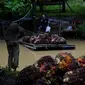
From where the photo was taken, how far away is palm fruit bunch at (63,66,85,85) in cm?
494

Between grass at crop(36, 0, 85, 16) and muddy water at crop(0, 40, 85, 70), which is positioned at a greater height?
muddy water at crop(0, 40, 85, 70)

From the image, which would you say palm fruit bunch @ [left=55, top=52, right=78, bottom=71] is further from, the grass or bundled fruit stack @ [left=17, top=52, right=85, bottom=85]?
the grass

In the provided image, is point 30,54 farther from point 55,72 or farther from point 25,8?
point 55,72

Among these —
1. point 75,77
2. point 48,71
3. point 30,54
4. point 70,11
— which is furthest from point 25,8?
point 75,77

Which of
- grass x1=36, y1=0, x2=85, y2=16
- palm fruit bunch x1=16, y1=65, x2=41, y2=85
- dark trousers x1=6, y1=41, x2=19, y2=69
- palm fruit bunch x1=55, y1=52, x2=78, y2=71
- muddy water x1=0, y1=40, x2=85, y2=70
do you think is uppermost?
palm fruit bunch x1=55, y1=52, x2=78, y2=71

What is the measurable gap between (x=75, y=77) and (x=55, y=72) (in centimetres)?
39

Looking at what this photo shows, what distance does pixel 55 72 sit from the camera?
528cm

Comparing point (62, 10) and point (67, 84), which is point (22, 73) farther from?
point (62, 10)

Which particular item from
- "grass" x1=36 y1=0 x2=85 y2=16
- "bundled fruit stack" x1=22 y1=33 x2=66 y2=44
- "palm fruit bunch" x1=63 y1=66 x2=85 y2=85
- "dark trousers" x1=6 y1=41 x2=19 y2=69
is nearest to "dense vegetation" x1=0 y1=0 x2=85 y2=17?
"grass" x1=36 y1=0 x2=85 y2=16

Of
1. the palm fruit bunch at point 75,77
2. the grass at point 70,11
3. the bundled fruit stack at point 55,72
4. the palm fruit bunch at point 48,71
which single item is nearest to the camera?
the palm fruit bunch at point 75,77

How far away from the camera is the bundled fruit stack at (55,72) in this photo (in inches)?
200

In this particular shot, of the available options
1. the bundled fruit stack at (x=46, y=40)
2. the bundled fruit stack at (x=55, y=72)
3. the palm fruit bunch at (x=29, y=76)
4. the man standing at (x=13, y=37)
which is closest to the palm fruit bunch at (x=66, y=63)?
the bundled fruit stack at (x=55, y=72)

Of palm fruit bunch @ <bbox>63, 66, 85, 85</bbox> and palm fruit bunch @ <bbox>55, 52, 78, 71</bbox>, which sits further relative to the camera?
palm fruit bunch @ <bbox>55, 52, 78, 71</bbox>

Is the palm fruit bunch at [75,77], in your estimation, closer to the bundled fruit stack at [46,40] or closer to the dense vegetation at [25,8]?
the bundled fruit stack at [46,40]
